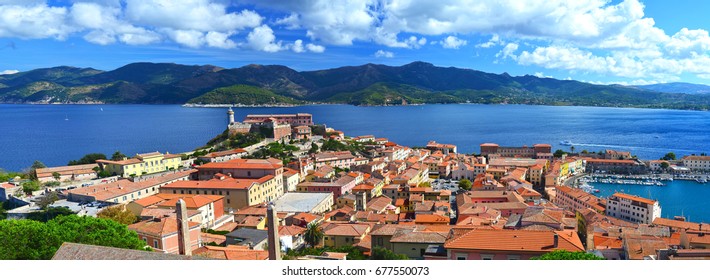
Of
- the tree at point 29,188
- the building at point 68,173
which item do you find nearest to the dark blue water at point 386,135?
the building at point 68,173

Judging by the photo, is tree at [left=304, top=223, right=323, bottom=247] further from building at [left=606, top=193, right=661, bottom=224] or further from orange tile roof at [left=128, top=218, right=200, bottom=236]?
building at [left=606, top=193, right=661, bottom=224]

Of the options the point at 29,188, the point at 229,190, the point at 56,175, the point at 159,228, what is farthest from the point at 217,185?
the point at 56,175

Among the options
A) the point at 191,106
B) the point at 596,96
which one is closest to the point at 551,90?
the point at 596,96

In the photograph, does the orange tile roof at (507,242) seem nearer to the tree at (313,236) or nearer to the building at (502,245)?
the building at (502,245)

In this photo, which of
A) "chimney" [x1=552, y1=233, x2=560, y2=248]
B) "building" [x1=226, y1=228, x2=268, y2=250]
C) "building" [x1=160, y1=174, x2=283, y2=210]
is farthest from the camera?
"building" [x1=160, y1=174, x2=283, y2=210]

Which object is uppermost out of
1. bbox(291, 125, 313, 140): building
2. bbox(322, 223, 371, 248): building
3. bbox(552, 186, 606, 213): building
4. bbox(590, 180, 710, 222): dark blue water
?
bbox(291, 125, 313, 140): building

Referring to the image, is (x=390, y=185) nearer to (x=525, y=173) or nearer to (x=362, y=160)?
(x=362, y=160)

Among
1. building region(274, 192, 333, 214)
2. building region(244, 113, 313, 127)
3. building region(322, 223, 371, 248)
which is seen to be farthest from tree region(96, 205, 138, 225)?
building region(244, 113, 313, 127)
